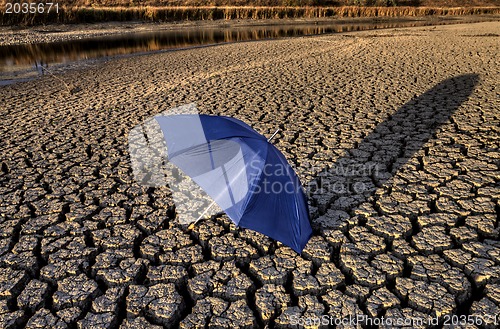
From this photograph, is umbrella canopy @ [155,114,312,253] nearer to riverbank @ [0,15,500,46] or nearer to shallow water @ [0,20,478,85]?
shallow water @ [0,20,478,85]

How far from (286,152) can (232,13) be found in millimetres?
24537

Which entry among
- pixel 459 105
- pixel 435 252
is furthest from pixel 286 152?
pixel 459 105

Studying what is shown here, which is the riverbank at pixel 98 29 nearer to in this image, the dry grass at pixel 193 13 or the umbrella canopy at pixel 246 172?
the dry grass at pixel 193 13

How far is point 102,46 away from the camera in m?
15.1

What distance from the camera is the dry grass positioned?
2167cm

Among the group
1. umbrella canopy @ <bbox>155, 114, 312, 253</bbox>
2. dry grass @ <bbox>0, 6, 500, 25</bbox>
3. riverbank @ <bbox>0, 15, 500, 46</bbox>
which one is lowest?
umbrella canopy @ <bbox>155, 114, 312, 253</bbox>

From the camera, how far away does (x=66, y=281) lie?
2631mm

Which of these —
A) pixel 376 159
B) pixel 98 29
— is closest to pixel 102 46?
pixel 98 29

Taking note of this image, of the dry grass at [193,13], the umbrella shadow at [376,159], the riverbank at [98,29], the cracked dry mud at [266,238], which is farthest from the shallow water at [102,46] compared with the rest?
the umbrella shadow at [376,159]

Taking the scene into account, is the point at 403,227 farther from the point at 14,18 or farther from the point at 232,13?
the point at 232,13

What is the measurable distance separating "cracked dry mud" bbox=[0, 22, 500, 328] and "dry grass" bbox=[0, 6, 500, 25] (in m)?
17.7

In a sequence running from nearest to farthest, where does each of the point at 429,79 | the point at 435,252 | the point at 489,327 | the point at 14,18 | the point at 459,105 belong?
1. the point at 489,327
2. the point at 435,252
3. the point at 459,105
4. the point at 429,79
5. the point at 14,18

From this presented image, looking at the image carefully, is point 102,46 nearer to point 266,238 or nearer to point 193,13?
point 193,13

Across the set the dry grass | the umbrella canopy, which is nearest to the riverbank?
the dry grass
